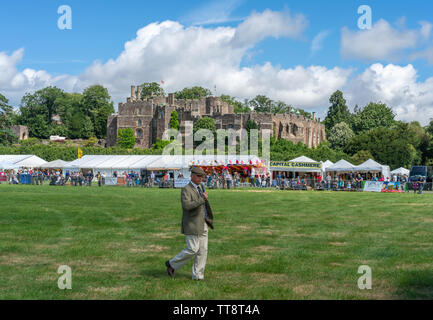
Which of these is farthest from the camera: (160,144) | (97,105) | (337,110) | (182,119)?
(97,105)

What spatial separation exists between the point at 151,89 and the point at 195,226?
408ft

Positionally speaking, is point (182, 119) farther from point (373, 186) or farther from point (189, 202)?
point (189, 202)

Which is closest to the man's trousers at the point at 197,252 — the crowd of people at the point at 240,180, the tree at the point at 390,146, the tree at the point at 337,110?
the crowd of people at the point at 240,180

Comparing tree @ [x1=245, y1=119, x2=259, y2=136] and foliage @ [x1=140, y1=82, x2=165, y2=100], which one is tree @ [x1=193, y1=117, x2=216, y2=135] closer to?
tree @ [x1=245, y1=119, x2=259, y2=136]

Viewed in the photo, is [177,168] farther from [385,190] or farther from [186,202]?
[186,202]

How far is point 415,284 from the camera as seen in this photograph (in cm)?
750

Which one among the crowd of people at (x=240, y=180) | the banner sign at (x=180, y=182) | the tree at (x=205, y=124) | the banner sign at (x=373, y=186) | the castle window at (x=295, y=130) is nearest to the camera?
the banner sign at (x=373, y=186)

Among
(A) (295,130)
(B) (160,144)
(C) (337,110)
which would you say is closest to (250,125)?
(A) (295,130)

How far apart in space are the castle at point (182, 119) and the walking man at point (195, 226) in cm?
9261

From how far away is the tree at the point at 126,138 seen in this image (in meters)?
107

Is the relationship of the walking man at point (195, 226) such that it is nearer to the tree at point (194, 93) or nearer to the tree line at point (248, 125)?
the tree line at point (248, 125)

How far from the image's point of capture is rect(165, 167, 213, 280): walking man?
25.4 ft

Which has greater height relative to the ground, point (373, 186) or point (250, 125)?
point (250, 125)
